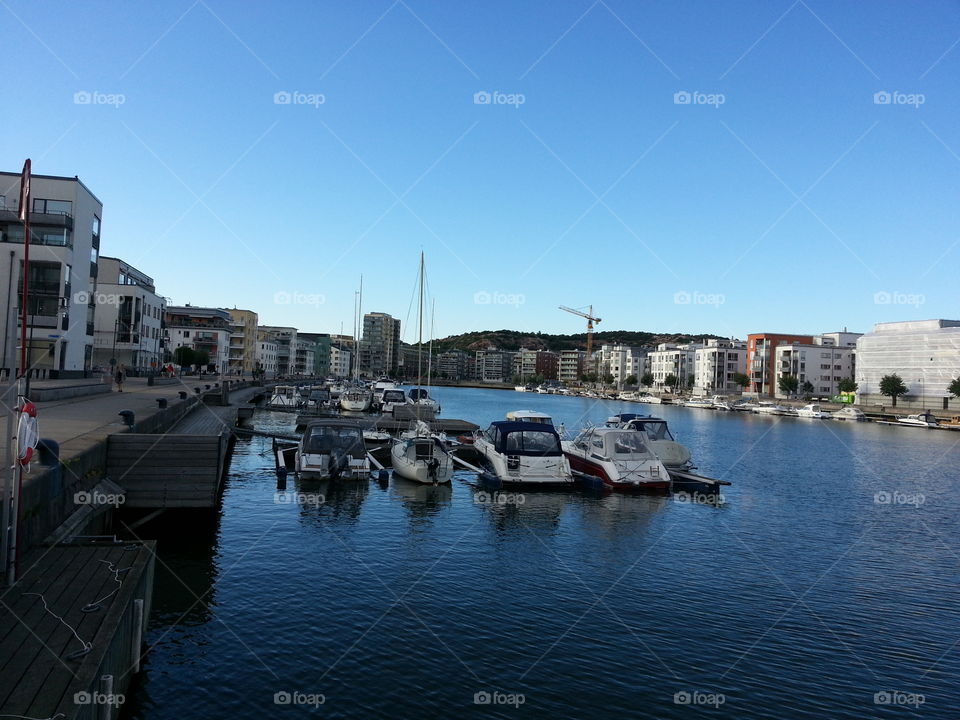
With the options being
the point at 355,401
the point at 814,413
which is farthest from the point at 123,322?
the point at 814,413

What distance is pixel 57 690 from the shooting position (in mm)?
7559

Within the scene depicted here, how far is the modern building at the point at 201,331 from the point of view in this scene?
141875 millimetres

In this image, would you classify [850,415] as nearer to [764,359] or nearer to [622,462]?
[764,359]

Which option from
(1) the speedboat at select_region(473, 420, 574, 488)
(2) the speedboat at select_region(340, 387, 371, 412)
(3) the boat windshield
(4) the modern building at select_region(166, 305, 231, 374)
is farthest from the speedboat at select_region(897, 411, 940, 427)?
(4) the modern building at select_region(166, 305, 231, 374)

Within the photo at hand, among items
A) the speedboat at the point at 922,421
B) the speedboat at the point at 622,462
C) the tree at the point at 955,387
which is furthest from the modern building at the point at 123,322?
the tree at the point at 955,387

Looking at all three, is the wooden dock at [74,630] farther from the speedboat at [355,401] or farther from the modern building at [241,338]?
the modern building at [241,338]

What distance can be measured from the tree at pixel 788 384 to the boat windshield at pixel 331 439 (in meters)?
138

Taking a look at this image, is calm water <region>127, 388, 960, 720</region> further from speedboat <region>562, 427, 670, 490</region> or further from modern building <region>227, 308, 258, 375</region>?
modern building <region>227, 308, 258, 375</region>

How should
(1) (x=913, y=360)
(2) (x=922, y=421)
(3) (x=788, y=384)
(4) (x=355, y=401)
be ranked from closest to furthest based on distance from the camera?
(4) (x=355, y=401)
(2) (x=922, y=421)
(1) (x=913, y=360)
(3) (x=788, y=384)

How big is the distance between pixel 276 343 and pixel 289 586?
19074cm

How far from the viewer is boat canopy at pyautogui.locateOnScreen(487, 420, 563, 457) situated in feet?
108

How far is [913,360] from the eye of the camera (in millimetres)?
128250

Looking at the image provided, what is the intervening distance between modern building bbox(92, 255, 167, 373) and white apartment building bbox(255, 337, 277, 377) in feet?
274

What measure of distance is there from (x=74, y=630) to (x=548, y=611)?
986cm
